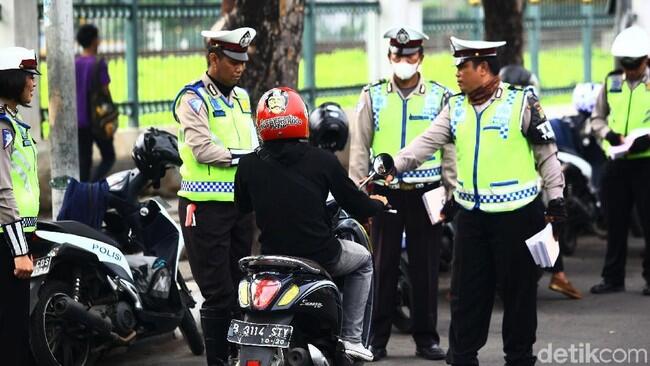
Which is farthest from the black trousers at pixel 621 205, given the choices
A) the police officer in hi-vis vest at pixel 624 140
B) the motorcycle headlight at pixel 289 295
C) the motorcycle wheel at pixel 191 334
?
the motorcycle headlight at pixel 289 295

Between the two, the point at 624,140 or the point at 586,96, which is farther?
the point at 586,96

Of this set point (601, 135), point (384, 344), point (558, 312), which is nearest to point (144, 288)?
point (384, 344)

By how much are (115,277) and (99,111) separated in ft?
15.3

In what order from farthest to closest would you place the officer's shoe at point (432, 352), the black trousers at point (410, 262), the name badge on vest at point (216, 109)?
the black trousers at point (410, 262) < the officer's shoe at point (432, 352) < the name badge on vest at point (216, 109)

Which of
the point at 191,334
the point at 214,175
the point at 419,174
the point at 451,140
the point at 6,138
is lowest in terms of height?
the point at 191,334

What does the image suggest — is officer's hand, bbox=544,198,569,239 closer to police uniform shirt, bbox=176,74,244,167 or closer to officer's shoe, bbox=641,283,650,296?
police uniform shirt, bbox=176,74,244,167

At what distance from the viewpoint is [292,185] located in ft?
22.2

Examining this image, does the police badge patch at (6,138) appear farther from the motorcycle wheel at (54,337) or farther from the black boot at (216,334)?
the black boot at (216,334)

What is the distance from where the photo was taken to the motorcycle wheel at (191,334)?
873cm

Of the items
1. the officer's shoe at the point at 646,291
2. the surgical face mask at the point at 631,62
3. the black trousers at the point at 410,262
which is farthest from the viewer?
the officer's shoe at the point at 646,291

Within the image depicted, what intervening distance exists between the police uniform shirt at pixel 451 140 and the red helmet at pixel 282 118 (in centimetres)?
101

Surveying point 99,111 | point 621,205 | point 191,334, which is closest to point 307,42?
point 99,111

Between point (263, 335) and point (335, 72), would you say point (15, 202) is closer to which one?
point (263, 335)

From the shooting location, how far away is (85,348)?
26.3 ft
